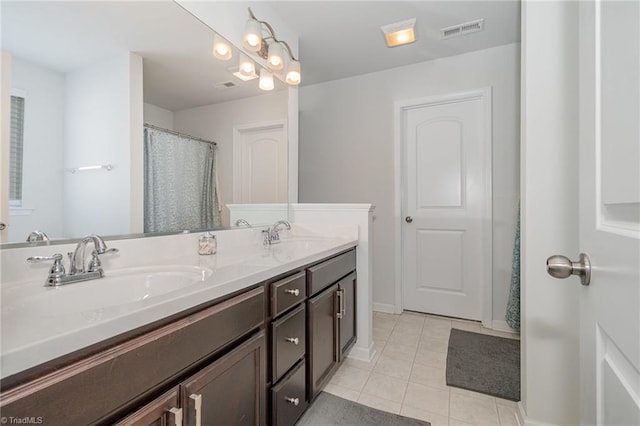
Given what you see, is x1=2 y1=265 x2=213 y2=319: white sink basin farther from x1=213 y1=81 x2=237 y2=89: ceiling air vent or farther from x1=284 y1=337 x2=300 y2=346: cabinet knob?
x1=213 y1=81 x2=237 y2=89: ceiling air vent

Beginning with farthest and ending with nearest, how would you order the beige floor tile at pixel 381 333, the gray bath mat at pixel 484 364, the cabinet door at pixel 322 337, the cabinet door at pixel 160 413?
the beige floor tile at pixel 381 333 < the gray bath mat at pixel 484 364 < the cabinet door at pixel 322 337 < the cabinet door at pixel 160 413

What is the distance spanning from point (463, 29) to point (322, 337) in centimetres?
249

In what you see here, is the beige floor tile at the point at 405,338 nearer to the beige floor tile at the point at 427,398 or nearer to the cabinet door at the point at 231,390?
the beige floor tile at the point at 427,398

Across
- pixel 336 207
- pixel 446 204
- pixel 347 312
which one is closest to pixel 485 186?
pixel 446 204

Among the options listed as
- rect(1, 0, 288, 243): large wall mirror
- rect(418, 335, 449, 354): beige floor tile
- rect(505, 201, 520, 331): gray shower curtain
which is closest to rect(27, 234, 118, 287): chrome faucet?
rect(1, 0, 288, 243): large wall mirror

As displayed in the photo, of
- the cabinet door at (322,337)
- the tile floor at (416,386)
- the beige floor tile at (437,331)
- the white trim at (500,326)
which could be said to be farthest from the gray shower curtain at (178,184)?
the white trim at (500,326)

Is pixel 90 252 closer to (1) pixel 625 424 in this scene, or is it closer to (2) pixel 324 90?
(1) pixel 625 424

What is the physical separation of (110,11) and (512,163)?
9.21 feet

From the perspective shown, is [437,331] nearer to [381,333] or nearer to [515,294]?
[381,333]

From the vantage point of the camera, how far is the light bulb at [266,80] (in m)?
1.93

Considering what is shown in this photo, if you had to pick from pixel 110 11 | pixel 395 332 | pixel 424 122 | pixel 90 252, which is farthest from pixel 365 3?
pixel 395 332

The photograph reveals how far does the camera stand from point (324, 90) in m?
3.18

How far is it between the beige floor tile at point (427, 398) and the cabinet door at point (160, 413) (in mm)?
1288

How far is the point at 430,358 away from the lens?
200 cm
